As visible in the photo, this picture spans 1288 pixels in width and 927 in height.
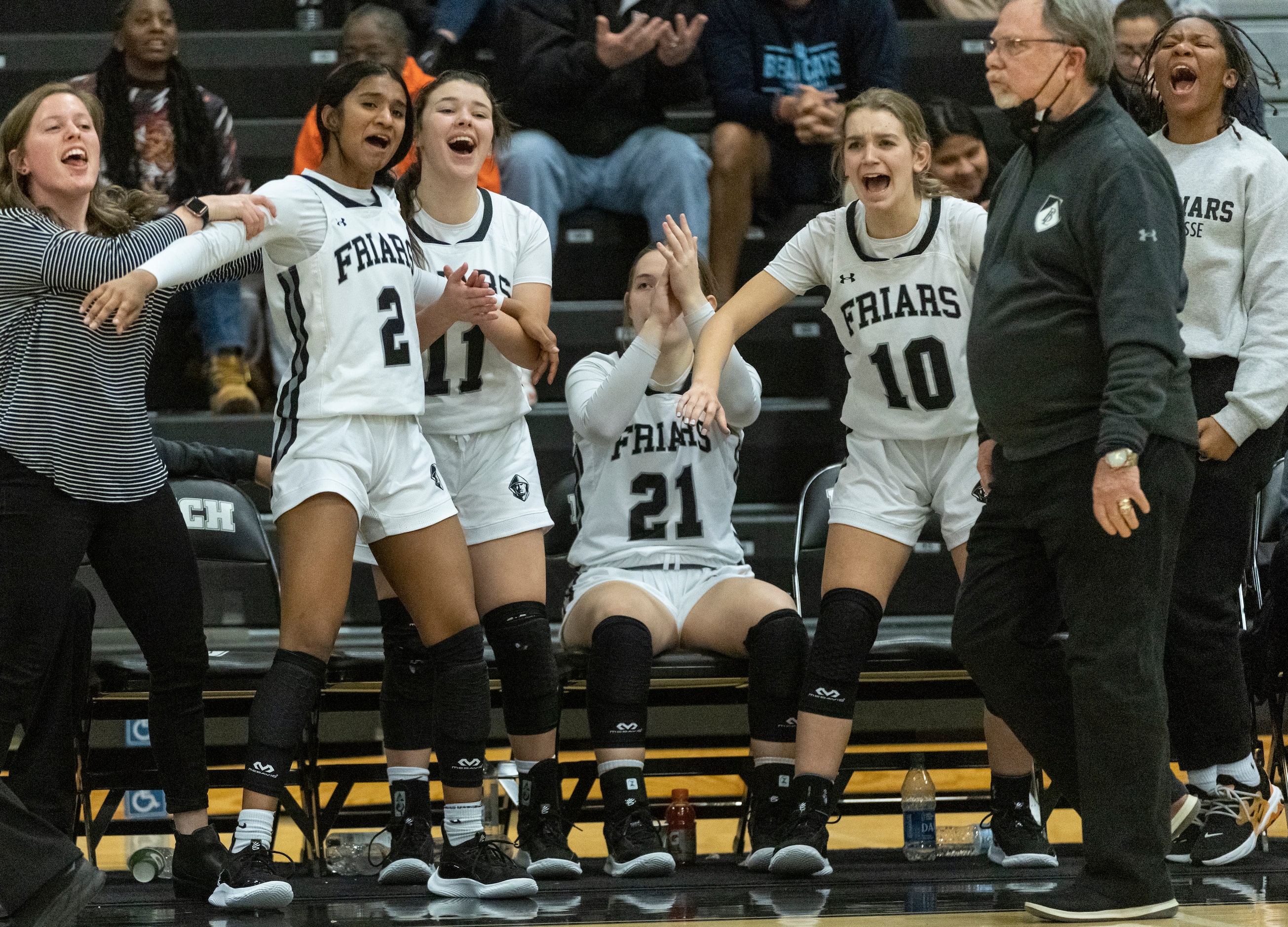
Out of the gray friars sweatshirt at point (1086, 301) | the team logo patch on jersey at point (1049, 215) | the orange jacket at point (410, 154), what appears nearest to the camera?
the gray friars sweatshirt at point (1086, 301)

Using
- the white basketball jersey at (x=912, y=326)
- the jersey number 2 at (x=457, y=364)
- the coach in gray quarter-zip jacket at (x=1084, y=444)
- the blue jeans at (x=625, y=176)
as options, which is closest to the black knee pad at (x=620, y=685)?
the jersey number 2 at (x=457, y=364)

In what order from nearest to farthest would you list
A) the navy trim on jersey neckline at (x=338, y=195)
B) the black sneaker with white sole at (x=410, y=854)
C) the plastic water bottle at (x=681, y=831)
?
1. the navy trim on jersey neckline at (x=338, y=195)
2. the black sneaker with white sole at (x=410, y=854)
3. the plastic water bottle at (x=681, y=831)

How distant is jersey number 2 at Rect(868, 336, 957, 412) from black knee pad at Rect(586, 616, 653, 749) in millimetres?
906

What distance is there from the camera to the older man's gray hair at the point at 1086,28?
9.83 feet

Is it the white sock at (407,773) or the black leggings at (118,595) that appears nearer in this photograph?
the black leggings at (118,595)

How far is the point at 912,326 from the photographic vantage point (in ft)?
12.5

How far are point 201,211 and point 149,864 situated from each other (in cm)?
171

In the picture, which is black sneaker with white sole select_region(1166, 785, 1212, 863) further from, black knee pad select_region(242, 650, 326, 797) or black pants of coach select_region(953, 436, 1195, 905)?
black knee pad select_region(242, 650, 326, 797)

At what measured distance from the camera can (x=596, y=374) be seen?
421cm

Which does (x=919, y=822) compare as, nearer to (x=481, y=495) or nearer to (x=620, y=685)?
(x=620, y=685)

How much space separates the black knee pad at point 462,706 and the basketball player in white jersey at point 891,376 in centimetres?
81

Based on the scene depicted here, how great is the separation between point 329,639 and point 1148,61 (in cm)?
254

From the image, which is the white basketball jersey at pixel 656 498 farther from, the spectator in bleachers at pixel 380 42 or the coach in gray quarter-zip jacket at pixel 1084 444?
the spectator in bleachers at pixel 380 42

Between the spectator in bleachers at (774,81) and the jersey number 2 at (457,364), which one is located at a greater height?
the spectator in bleachers at (774,81)
